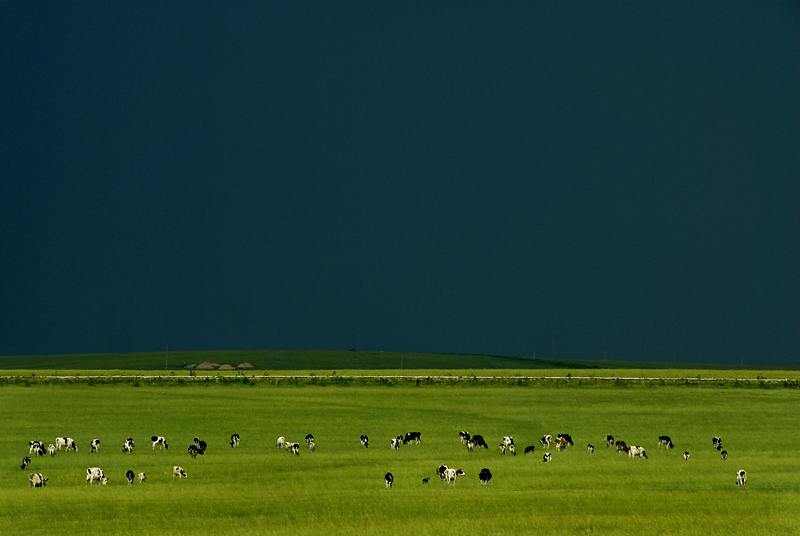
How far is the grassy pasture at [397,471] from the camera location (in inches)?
966

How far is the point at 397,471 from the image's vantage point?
Result: 33062 millimetres

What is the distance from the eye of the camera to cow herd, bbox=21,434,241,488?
99.2 feet

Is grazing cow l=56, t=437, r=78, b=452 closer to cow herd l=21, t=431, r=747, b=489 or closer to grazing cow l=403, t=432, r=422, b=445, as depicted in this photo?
cow herd l=21, t=431, r=747, b=489

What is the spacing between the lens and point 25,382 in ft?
285

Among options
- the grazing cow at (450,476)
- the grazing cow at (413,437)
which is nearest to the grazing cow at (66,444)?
the grazing cow at (413,437)

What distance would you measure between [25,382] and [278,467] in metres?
60.9

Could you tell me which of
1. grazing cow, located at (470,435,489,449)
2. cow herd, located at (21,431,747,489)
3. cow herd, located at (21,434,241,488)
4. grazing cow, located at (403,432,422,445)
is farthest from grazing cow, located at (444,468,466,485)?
grazing cow, located at (403,432,422,445)

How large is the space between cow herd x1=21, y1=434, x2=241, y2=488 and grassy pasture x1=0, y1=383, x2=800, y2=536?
434 millimetres

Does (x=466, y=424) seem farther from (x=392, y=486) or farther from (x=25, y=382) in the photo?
(x=25, y=382)

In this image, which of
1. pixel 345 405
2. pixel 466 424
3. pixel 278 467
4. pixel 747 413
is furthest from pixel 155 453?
pixel 747 413

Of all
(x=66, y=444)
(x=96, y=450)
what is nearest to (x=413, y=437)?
(x=96, y=450)

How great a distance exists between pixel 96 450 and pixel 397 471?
14263 mm

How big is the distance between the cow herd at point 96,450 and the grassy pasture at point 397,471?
43 cm

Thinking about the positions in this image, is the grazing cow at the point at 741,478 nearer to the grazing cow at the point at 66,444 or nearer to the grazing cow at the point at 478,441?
the grazing cow at the point at 478,441
